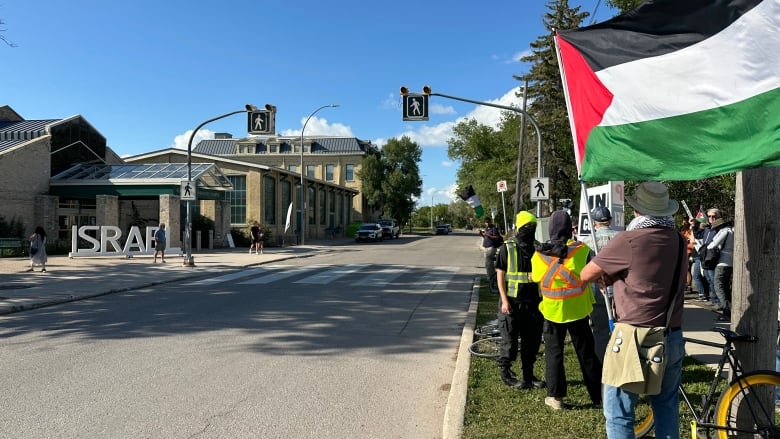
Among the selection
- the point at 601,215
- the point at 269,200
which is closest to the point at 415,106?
the point at 601,215

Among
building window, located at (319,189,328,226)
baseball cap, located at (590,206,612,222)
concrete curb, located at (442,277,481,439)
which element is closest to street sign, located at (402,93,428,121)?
concrete curb, located at (442,277,481,439)

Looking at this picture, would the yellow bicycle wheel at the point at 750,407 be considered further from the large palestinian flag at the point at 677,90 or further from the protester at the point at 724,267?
the protester at the point at 724,267

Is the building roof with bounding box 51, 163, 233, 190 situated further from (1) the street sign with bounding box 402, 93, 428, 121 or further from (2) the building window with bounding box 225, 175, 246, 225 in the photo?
(1) the street sign with bounding box 402, 93, 428, 121

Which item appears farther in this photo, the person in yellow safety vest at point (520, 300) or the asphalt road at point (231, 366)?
the person in yellow safety vest at point (520, 300)

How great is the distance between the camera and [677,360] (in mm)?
3279

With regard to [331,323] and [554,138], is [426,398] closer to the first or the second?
[331,323]

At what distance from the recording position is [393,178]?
6981cm

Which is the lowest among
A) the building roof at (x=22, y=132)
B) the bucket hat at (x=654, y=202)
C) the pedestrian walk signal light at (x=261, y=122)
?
the bucket hat at (x=654, y=202)

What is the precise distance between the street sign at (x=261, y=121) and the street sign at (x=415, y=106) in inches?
209

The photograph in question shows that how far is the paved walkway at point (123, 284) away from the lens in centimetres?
620

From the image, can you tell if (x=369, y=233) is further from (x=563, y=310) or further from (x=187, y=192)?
(x=563, y=310)

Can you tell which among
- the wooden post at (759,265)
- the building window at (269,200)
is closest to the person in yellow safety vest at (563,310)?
the wooden post at (759,265)

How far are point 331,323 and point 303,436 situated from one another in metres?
4.82

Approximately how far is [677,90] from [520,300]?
2.77 m
